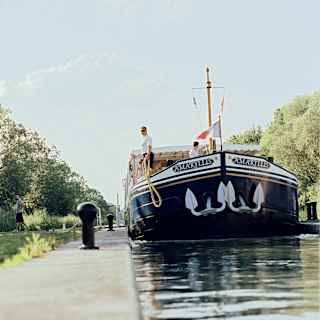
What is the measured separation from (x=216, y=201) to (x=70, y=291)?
17.0m

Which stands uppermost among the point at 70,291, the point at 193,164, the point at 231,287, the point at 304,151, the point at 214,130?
the point at 304,151

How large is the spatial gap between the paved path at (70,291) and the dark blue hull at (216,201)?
13.3m

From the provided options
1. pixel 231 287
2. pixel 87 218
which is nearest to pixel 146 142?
pixel 87 218

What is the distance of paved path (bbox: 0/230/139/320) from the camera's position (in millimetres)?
5801

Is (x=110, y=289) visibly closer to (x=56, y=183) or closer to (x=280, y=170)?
(x=280, y=170)

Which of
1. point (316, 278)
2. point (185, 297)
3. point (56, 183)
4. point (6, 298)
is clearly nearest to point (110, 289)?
point (6, 298)

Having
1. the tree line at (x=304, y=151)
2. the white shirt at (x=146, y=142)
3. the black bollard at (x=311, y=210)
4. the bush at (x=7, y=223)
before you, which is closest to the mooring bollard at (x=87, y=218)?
the white shirt at (x=146, y=142)

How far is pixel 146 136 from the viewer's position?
2323cm

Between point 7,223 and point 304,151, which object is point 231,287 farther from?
point 304,151

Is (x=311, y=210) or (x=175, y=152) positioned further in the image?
(x=311, y=210)

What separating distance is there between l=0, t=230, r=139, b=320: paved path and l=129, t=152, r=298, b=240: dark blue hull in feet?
43.6

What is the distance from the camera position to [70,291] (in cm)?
716

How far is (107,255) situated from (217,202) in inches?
471

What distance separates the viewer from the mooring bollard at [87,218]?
45.8ft
